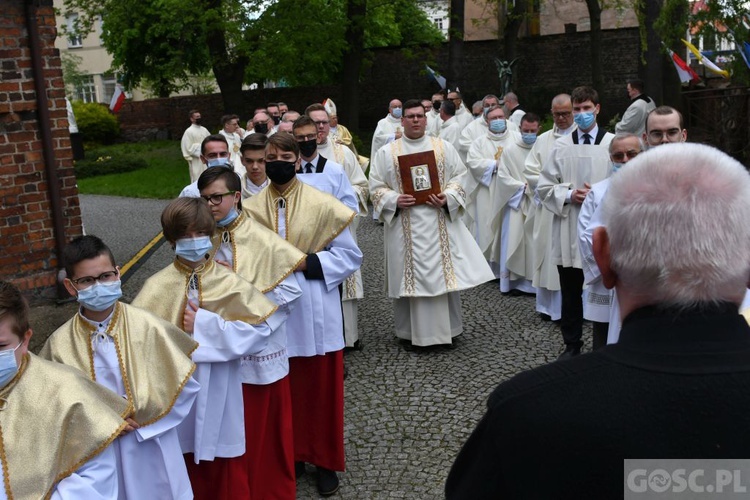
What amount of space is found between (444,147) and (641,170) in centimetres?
602

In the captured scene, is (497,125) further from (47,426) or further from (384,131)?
(47,426)

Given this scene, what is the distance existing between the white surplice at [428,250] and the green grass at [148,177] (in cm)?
1405

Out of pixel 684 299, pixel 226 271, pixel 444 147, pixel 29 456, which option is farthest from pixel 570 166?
pixel 684 299

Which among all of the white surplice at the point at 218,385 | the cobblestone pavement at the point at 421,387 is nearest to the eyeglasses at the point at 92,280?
the white surplice at the point at 218,385

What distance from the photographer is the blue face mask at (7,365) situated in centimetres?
270

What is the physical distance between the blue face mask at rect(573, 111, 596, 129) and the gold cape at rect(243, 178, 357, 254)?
10.0 ft

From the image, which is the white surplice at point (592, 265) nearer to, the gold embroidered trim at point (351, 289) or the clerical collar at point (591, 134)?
the clerical collar at point (591, 134)

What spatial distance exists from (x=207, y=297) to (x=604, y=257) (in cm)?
247

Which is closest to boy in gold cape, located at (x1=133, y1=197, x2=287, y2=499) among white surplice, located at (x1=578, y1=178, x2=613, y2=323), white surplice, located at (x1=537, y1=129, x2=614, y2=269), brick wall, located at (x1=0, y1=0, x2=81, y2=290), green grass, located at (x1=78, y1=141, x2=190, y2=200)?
white surplice, located at (x1=578, y1=178, x2=613, y2=323)

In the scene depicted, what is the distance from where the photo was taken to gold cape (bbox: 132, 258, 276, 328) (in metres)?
3.76

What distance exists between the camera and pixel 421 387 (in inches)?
251

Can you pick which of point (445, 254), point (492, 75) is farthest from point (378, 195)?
point (492, 75)

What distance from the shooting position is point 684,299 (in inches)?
57.7

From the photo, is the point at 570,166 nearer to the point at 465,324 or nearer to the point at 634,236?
the point at 465,324
